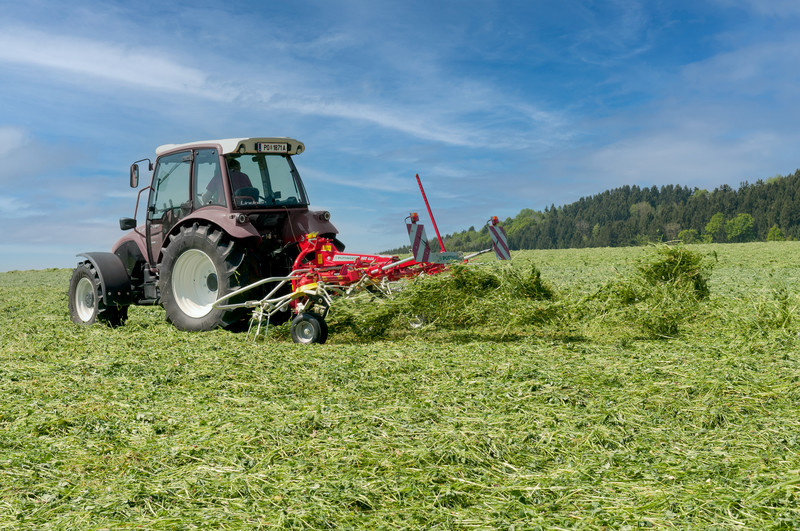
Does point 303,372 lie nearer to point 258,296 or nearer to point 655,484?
point 258,296

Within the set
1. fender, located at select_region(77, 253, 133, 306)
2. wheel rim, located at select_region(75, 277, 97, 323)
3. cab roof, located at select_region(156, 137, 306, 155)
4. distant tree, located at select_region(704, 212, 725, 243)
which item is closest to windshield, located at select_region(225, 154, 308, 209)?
cab roof, located at select_region(156, 137, 306, 155)

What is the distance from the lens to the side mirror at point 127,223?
379 inches

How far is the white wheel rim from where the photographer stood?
8.17m

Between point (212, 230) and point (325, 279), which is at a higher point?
point (212, 230)

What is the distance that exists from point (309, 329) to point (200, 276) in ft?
6.67

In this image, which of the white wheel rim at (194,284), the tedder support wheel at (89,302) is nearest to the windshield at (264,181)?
the white wheel rim at (194,284)

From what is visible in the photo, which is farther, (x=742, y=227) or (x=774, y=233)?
(x=742, y=227)

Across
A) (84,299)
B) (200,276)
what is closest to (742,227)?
(84,299)

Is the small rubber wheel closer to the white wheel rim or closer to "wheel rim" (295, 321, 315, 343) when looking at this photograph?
"wheel rim" (295, 321, 315, 343)

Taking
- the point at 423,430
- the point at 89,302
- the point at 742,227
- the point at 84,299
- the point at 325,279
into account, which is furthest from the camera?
the point at 742,227

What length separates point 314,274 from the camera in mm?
7203

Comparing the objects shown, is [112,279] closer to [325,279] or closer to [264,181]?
[264,181]

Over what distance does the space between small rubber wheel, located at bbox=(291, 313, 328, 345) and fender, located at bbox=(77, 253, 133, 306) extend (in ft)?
11.8

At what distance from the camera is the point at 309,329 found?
718 centimetres
